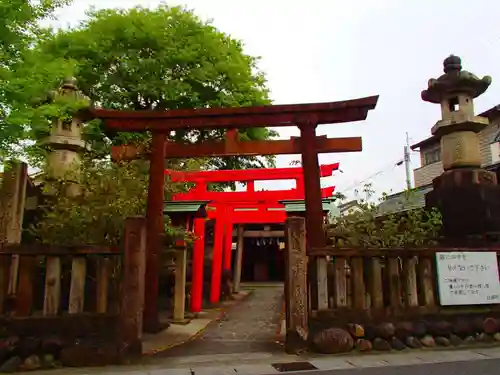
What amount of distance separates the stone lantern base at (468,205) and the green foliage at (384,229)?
50 centimetres

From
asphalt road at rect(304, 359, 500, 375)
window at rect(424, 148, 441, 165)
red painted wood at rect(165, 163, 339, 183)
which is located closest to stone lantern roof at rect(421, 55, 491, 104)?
red painted wood at rect(165, 163, 339, 183)

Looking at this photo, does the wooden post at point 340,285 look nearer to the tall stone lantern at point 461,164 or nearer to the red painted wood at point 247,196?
the tall stone lantern at point 461,164

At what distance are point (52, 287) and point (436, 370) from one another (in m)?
6.32

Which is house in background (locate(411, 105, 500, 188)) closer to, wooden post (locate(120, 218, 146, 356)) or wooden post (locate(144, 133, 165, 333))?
wooden post (locate(144, 133, 165, 333))

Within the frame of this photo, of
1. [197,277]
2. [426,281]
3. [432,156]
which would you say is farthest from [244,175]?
[432,156]

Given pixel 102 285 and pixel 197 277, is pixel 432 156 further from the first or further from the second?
pixel 102 285

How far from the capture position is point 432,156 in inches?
1141

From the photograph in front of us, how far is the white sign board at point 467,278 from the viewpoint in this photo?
26.9 feet

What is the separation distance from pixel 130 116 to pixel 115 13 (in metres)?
12.8

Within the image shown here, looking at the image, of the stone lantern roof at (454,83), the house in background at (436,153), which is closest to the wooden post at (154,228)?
the stone lantern roof at (454,83)

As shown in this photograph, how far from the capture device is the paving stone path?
8355 millimetres

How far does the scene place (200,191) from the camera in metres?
15.9

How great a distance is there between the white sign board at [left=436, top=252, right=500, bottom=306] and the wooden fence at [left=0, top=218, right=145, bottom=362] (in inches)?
226

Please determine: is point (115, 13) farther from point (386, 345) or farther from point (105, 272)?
point (386, 345)
